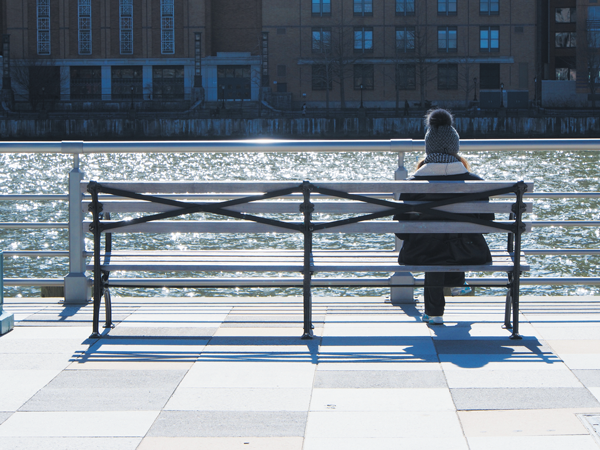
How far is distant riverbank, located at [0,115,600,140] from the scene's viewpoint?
206 feet

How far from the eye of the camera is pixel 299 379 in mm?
3998

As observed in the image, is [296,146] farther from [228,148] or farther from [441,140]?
[441,140]

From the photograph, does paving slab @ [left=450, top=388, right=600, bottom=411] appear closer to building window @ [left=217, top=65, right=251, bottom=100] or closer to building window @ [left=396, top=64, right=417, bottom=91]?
building window @ [left=396, top=64, right=417, bottom=91]

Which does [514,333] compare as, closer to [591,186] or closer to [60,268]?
[60,268]

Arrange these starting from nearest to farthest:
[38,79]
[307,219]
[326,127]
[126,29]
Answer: [307,219]
[326,127]
[38,79]
[126,29]

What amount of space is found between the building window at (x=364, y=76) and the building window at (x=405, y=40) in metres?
2.71

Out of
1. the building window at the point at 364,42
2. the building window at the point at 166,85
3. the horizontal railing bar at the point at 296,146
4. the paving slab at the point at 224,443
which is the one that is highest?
the building window at the point at 364,42

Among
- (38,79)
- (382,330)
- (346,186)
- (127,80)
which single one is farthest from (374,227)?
(127,80)

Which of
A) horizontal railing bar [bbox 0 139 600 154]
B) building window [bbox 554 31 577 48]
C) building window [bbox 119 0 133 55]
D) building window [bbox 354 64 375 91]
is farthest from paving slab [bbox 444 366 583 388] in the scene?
building window [bbox 554 31 577 48]

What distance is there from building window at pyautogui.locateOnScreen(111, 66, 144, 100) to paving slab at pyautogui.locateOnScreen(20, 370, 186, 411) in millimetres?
66862

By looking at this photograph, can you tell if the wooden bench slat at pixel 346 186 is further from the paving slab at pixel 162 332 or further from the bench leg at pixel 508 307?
the paving slab at pixel 162 332

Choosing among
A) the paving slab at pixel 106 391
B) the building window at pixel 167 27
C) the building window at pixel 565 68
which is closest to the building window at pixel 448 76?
the building window at pixel 565 68

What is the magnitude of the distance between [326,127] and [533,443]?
60635mm

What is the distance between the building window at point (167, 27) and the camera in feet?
224
